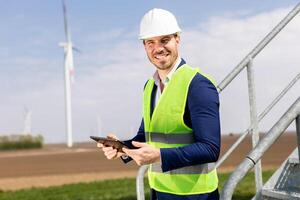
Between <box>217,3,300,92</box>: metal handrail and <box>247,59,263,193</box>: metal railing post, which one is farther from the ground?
Result: <box>217,3,300,92</box>: metal handrail

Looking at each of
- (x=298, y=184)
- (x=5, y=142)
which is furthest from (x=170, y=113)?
(x=5, y=142)

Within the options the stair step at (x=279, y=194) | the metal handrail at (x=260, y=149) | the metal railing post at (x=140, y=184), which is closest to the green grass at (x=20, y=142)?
the metal railing post at (x=140, y=184)

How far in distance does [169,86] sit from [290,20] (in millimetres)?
1947

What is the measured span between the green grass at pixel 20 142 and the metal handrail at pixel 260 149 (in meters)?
55.3

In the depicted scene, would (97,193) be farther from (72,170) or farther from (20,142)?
(20,142)

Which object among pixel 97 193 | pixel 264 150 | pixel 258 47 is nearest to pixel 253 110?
pixel 258 47

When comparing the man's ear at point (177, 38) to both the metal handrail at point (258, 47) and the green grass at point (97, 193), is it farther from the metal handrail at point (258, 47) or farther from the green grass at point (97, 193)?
the green grass at point (97, 193)

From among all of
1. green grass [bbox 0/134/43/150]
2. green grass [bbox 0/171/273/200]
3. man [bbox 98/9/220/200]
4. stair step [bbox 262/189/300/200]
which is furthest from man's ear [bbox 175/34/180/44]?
green grass [bbox 0/134/43/150]

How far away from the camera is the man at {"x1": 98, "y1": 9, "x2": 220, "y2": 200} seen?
208 centimetres

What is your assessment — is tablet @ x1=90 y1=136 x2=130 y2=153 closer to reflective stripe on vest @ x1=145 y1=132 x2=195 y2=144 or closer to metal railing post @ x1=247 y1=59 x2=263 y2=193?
reflective stripe on vest @ x1=145 y1=132 x2=195 y2=144

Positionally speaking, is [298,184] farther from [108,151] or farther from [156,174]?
[108,151]

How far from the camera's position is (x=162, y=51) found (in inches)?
87.7

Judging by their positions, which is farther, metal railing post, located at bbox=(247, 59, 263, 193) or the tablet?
metal railing post, located at bbox=(247, 59, 263, 193)

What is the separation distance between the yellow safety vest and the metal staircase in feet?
0.63
